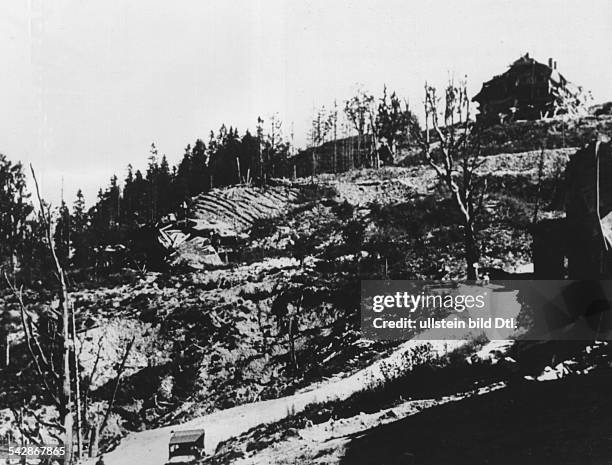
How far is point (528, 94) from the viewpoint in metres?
55.4

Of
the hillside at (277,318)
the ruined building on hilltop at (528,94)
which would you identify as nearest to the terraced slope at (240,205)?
the hillside at (277,318)

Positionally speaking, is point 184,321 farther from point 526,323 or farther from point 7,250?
point 7,250

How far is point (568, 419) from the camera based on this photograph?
8.45 m

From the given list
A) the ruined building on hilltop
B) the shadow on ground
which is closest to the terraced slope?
the ruined building on hilltop

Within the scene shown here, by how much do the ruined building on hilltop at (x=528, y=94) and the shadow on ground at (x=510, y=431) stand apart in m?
48.1

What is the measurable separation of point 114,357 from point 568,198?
1872 centimetres

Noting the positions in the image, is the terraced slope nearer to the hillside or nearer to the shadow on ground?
the hillside

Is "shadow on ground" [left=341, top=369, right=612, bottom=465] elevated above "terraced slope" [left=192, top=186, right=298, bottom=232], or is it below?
below

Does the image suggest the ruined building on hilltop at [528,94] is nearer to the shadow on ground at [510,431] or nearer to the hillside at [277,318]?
the hillside at [277,318]

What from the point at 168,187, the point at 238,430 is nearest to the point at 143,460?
the point at 238,430

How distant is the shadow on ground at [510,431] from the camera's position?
768 centimetres

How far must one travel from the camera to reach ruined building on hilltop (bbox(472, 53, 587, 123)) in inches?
2140

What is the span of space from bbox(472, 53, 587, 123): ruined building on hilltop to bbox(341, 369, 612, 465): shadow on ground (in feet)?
158

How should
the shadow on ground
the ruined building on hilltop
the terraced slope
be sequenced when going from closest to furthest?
the shadow on ground < the terraced slope < the ruined building on hilltop
